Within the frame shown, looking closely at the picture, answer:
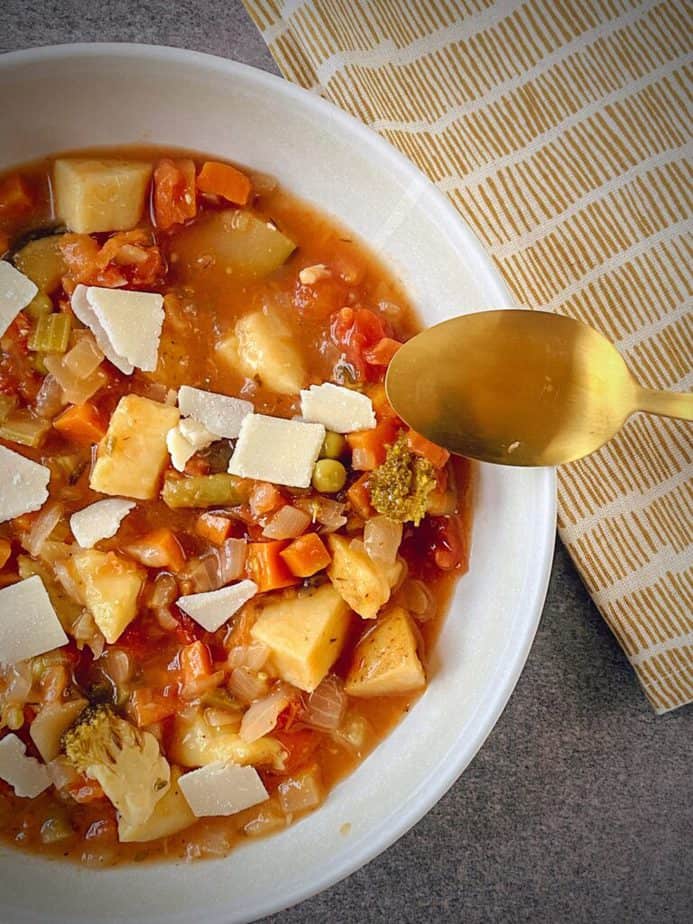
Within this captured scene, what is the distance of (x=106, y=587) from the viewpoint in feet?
9.46

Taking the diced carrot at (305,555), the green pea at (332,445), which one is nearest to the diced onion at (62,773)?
the diced carrot at (305,555)

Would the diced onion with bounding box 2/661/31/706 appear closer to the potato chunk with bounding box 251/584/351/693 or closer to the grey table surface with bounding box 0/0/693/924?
the potato chunk with bounding box 251/584/351/693

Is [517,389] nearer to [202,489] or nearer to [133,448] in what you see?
[202,489]

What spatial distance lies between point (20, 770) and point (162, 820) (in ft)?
1.69

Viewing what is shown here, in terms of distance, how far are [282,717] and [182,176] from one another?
193 centimetres

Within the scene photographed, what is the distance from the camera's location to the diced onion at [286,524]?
2.91 m

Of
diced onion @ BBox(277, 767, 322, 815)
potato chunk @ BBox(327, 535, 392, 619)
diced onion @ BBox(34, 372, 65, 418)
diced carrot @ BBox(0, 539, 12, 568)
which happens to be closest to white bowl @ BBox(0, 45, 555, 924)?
diced onion @ BBox(277, 767, 322, 815)

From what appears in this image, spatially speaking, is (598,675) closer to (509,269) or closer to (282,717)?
(282,717)

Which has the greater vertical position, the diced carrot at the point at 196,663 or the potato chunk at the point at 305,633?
the potato chunk at the point at 305,633

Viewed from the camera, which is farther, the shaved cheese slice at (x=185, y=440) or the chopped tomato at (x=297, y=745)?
the chopped tomato at (x=297, y=745)

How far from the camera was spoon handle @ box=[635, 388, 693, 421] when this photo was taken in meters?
2.79

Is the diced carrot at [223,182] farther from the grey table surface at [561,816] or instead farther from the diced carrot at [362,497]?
the diced carrot at [362,497]

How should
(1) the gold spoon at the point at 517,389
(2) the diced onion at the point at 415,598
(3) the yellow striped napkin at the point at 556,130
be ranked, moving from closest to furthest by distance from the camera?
(1) the gold spoon at the point at 517,389 → (2) the diced onion at the point at 415,598 → (3) the yellow striped napkin at the point at 556,130

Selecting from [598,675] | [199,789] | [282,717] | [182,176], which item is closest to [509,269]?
[182,176]
